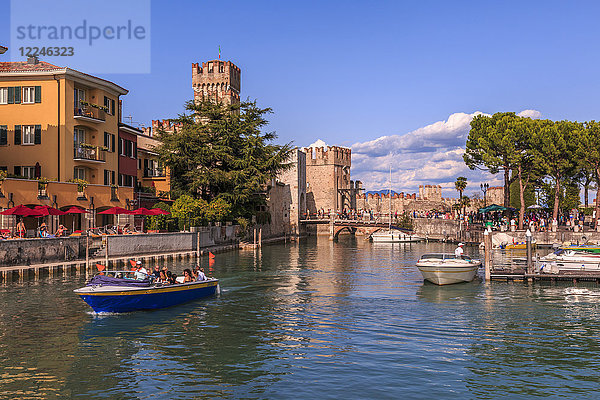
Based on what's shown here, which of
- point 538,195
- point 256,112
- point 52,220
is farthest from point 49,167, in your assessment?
point 538,195

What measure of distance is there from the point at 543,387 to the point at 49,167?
128 ft

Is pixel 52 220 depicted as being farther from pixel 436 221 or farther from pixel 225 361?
pixel 436 221

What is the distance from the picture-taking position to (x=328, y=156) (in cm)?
10512

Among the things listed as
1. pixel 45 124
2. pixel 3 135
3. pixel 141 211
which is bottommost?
pixel 141 211

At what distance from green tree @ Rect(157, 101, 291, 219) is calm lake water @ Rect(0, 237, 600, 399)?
29116 mm

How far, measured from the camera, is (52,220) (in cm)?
3994

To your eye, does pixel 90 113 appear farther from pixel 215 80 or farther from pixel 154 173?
pixel 215 80

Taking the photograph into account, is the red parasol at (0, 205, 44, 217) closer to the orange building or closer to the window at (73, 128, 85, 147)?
the orange building

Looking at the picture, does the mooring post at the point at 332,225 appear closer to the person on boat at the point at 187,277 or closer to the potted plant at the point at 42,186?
the potted plant at the point at 42,186

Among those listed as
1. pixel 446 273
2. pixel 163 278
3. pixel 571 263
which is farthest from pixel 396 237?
pixel 163 278

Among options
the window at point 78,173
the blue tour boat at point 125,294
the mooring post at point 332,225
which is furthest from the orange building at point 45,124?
the mooring post at point 332,225

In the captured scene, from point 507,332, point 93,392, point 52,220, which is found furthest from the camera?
point 52,220

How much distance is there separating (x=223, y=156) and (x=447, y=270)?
34.0m

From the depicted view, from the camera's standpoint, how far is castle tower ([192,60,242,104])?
276 ft
